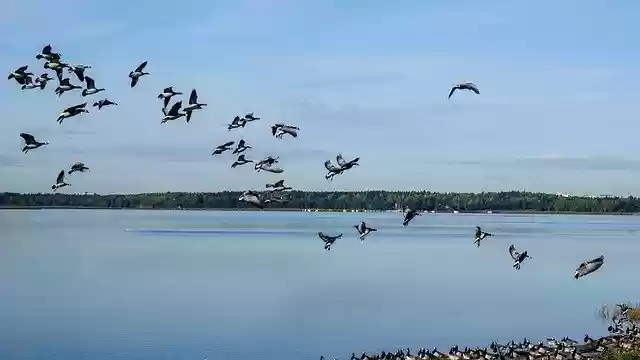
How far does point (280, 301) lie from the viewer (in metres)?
42.9

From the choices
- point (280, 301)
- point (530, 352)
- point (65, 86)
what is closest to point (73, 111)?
point (65, 86)

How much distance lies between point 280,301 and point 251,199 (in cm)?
2639

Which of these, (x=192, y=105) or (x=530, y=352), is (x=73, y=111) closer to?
(x=192, y=105)

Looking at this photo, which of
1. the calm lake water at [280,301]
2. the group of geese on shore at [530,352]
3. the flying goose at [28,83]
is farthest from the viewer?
the calm lake water at [280,301]

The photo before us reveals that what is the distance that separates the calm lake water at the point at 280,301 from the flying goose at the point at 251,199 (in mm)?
12100

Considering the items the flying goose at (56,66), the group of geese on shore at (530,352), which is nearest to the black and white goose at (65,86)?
the flying goose at (56,66)

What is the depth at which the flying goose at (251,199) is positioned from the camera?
16.9m

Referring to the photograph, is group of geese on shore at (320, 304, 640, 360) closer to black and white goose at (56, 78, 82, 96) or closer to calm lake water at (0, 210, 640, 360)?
calm lake water at (0, 210, 640, 360)

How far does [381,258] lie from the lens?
70250mm

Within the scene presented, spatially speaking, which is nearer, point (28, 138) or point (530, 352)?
point (28, 138)

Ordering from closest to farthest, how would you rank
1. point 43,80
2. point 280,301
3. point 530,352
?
point 43,80
point 530,352
point 280,301

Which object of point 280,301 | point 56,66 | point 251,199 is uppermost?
point 56,66

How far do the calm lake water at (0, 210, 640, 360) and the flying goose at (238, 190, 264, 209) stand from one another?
1210 cm

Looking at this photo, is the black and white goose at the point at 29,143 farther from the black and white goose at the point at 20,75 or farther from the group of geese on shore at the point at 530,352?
the group of geese on shore at the point at 530,352
